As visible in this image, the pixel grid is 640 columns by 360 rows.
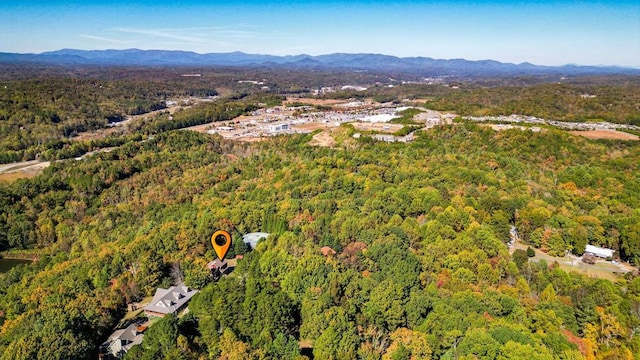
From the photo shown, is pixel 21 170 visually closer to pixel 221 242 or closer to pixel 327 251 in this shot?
pixel 221 242

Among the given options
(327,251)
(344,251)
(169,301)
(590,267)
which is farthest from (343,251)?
(590,267)

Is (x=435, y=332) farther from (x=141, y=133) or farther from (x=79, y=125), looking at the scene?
(x=79, y=125)

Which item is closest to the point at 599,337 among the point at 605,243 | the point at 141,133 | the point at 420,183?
the point at 605,243

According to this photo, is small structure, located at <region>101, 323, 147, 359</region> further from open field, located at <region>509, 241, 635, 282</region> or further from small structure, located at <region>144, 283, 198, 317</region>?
open field, located at <region>509, 241, 635, 282</region>

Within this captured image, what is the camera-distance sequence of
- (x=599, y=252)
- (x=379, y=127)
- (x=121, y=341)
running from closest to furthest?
1. (x=121, y=341)
2. (x=599, y=252)
3. (x=379, y=127)

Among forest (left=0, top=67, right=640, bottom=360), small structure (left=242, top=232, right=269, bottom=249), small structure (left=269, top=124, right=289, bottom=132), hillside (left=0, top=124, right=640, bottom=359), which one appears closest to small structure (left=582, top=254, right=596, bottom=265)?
forest (left=0, top=67, right=640, bottom=360)
